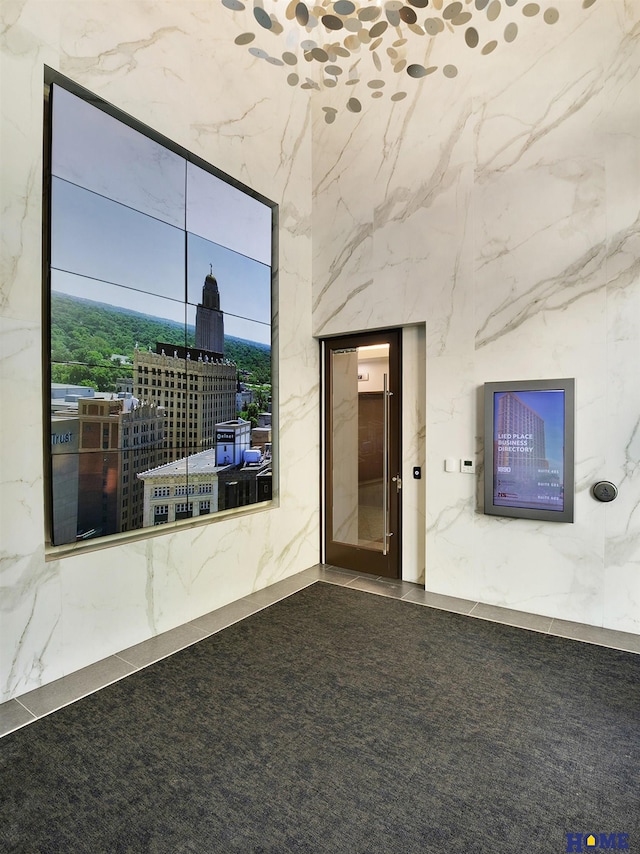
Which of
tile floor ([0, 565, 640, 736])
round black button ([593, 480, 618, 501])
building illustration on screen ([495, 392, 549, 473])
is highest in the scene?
building illustration on screen ([495, 392, 549, 473])

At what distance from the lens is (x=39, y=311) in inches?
110

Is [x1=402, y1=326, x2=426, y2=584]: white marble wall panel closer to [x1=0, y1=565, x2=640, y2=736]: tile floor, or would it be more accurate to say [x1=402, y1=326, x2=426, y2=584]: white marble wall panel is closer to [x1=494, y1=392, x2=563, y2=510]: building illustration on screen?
[x1=0, y1=565, x2=640, y2=736]: tile floor

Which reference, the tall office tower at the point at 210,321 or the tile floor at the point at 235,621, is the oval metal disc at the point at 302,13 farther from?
the tile floor at the point at 235,621

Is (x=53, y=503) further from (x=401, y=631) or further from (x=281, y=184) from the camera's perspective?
(x=281, y=184)

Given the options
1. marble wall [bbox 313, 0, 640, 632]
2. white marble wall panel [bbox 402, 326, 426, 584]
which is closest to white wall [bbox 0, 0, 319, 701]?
marble wall [bbox 313, 0, 640, 632]

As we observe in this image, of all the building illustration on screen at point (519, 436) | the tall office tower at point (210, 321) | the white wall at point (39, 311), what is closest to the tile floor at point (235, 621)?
the white wall at point (39, 311)

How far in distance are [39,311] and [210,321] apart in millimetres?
1396

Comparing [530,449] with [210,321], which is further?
[210,321]

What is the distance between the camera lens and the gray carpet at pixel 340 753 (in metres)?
1.81

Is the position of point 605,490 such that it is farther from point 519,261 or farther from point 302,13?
point 302,13

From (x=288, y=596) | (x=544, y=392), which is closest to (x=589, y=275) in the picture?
(x=544, y=392)

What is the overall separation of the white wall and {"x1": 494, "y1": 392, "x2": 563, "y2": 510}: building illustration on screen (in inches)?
79.4

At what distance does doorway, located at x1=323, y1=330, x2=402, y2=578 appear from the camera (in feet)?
15.4

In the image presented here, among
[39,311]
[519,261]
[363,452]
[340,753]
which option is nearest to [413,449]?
[363,452]
